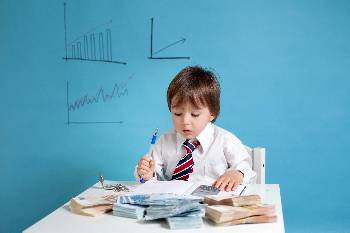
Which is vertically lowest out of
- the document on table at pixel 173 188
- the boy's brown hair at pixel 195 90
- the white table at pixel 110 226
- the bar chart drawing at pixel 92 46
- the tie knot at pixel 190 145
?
the white table at pixel 110 226

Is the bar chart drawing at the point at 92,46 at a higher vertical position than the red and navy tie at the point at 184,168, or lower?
higher

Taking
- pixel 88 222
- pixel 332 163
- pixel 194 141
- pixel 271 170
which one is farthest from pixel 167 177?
pixel 332 163

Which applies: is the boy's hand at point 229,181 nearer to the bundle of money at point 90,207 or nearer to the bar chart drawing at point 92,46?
the bundle of money at point 90,207

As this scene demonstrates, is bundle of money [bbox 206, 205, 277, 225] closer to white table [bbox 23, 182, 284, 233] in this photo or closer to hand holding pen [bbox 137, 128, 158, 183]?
white table [bbox 23, 182, 284, 233]

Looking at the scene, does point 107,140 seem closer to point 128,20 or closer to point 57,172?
point 57,172

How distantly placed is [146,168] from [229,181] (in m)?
0.28

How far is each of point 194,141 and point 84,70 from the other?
1.03 m

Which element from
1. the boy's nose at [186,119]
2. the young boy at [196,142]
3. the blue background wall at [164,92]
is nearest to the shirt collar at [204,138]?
the young boy at [196,142]

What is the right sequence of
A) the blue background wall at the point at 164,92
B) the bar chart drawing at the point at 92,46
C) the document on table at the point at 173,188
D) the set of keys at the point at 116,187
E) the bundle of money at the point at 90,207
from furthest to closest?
the bar chart drawing at the point at 92,46 < the blue background wall at the point at 164,92 < the set of keys at the point at 116,187 < the document on table at the point at 173,188 < the bundle of money at the point at 90,207

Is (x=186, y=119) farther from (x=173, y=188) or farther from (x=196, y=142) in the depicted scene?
(x=173, y=188)

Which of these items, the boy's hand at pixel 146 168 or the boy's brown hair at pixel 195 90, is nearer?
the boy's hand at pixel 146 168

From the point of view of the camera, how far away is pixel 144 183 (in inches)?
64.7

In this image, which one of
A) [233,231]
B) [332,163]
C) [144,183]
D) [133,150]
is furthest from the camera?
[133,150]

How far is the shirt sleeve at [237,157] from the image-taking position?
5.89 feet
